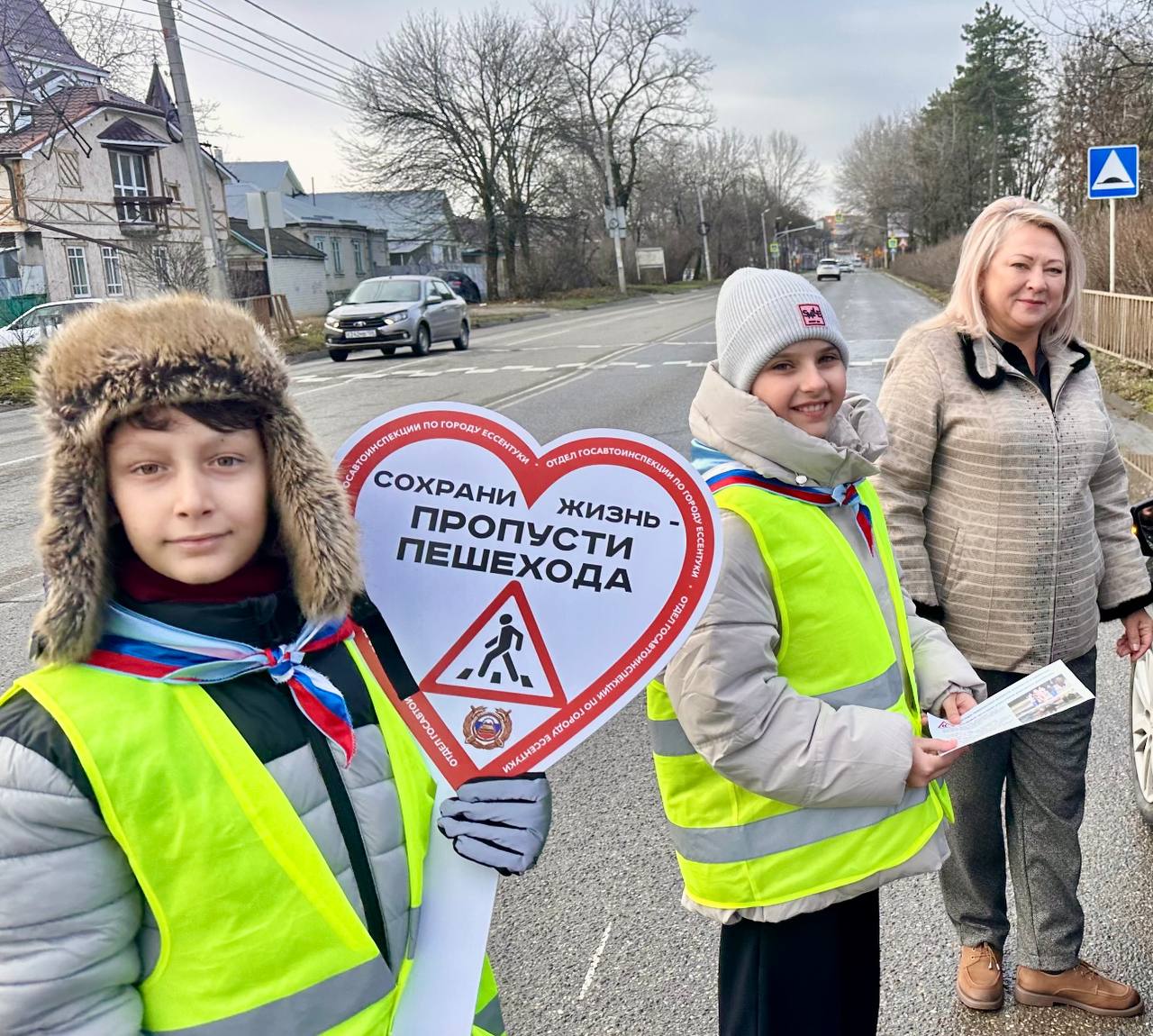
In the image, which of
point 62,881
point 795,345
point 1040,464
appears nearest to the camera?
point 62,881

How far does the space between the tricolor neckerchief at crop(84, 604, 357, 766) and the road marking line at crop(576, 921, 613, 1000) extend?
1.62 meters

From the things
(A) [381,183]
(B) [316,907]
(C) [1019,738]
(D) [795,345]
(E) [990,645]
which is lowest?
(C) [1019,738]

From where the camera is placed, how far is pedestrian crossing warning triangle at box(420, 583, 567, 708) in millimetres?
1440

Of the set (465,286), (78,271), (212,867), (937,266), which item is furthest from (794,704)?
(465,286)

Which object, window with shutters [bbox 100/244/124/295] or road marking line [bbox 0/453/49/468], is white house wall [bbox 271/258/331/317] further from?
road marking line [bbox 0/453/49/468]

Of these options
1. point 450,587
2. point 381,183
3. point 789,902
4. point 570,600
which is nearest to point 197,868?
point 450,587

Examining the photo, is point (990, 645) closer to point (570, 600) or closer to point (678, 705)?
point (678, 705)

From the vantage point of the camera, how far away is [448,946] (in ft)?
4.44

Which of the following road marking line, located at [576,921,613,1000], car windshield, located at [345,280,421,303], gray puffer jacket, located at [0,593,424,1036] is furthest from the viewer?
car windshield, located at [345,280,421,303]

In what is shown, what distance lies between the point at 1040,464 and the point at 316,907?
6.06ft

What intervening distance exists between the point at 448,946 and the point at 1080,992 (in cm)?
184

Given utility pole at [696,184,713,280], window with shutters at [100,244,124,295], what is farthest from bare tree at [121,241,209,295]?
utility pole at [696,184,713,280]

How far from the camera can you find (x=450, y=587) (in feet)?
4.74

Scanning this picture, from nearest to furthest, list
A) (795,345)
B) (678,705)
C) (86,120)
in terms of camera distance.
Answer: (678,705) < (795,345) < (86,120)
